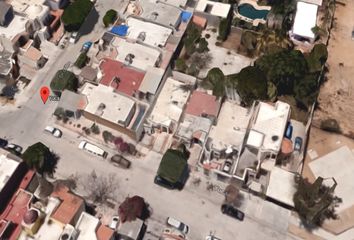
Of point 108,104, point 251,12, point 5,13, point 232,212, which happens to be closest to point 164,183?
point 232,212

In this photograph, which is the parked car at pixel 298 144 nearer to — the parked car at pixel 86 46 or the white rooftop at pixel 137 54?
the white rooftop at pixel 137 54

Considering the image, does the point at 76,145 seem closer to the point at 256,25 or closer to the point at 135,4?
the point at 135,4

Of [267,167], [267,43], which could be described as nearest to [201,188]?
[267,167]

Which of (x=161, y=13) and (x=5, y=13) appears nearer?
(x=5, y=13)

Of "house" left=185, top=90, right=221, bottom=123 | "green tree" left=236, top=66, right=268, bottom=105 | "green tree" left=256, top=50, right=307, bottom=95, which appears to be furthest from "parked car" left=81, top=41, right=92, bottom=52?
"green tree" left=256, top=50, right=307, bottom=95

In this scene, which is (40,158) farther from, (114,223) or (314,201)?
(314,201)

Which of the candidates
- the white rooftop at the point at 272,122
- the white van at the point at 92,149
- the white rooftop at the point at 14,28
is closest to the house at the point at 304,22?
the white rooftop at the point at 272,122

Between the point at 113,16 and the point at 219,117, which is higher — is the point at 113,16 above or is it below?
above
